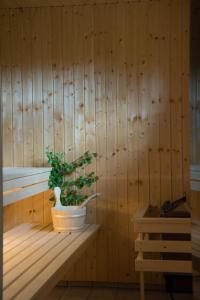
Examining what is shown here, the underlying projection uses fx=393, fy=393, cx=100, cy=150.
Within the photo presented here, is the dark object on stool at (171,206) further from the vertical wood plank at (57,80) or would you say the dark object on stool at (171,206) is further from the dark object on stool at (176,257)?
the vertical wood plank at (57,80)

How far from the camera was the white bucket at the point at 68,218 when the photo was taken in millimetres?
3295

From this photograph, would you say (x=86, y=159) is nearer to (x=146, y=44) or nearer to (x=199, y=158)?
(x=146, y=44)

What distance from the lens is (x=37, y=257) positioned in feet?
8.46

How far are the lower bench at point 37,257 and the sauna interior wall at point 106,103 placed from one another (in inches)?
15.2

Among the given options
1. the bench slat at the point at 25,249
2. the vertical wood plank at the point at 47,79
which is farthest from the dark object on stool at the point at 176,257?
the vertical wood plank at the point at 47,79

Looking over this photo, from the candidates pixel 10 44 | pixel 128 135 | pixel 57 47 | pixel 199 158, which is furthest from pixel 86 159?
pixel 199 158

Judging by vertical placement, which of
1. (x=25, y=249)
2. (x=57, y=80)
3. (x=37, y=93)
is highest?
(x=57, y=80)

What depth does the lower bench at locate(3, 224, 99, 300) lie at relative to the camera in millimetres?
2006

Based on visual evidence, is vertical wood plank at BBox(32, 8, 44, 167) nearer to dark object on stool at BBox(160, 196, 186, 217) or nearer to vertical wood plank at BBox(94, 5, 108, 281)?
vertical wood plank at BBox(94, 5, 108, 281)

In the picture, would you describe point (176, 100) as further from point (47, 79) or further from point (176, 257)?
point (176, 257)

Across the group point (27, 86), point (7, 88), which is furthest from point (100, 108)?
point (7, 88)

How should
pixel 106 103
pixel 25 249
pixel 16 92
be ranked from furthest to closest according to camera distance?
1. pixel 16 92
2. pixel 106 103
3. pixel 25 249

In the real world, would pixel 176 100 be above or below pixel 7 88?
below

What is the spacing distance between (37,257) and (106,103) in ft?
5.50
